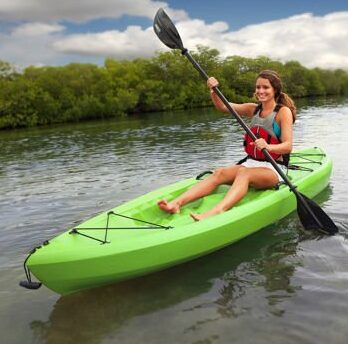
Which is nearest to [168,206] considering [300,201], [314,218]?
[300,201]

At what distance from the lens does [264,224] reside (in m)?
5.16

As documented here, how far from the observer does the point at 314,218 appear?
5.30 metres

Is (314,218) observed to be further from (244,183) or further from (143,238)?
(143,238)

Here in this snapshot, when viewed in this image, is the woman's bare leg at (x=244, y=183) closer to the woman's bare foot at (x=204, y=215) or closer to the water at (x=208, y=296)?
the woman's bare foot at (x=204, y=215)

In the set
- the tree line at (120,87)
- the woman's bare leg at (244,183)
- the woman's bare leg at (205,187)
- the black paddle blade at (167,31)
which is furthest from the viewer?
the tree line at (120,87)

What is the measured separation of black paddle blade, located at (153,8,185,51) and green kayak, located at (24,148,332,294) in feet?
6.19

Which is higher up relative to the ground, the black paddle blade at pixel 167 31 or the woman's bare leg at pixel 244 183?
the black paddle blade at pixel 167 31

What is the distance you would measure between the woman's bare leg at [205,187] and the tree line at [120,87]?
1379 inches

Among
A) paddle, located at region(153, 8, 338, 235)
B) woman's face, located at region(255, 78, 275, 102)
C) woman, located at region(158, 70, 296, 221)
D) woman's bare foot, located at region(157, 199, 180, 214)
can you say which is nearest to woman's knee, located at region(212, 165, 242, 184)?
woman, located at region(158, 70, 296, 221)

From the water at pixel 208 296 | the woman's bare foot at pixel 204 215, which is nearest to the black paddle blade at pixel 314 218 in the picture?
the water at pixel 208 296

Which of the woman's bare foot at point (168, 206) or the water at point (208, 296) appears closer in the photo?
the water at point (208, 296)

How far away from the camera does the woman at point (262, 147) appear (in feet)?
16.9

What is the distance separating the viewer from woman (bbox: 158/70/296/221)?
5.14 meters

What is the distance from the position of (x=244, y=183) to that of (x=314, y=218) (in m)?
1.00
